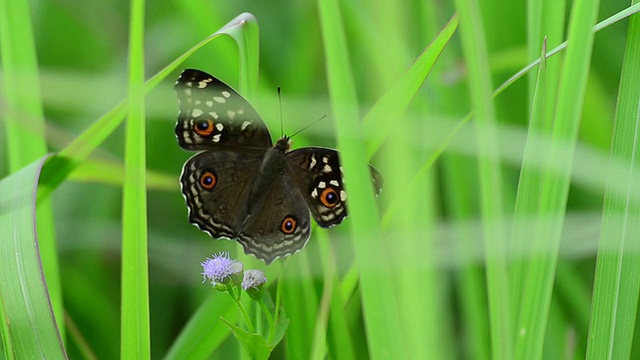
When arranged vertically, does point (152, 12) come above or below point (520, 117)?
above

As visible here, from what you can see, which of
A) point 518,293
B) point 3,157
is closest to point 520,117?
point 518,293

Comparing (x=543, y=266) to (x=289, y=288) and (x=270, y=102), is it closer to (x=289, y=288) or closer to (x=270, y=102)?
(x=289, y=288)

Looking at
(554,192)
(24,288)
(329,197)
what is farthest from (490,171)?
(24,288)

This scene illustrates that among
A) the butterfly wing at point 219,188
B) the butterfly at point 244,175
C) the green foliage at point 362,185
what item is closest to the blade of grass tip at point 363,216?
the green foliage at point 362,185

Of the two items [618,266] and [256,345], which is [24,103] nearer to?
[256,345]

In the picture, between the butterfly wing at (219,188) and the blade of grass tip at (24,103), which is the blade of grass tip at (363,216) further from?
the blade of grass tip at (24,103)
